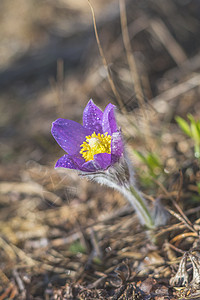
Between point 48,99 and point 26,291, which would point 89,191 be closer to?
point 26,291

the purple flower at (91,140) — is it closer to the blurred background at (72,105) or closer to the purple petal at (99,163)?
the purple petal at (99,163)

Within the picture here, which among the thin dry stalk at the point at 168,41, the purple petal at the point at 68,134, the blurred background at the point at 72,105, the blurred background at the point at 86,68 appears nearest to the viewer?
the purple petal at the point at 68,134

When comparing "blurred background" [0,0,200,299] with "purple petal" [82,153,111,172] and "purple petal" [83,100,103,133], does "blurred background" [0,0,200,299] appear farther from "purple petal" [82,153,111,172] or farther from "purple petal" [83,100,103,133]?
"purple petal" [82,153,111,172]

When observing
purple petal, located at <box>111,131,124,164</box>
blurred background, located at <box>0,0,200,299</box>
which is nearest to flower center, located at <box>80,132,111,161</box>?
purple petal, located at <box>111,131,124,164</box>

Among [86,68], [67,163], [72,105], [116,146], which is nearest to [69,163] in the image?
[67,163]

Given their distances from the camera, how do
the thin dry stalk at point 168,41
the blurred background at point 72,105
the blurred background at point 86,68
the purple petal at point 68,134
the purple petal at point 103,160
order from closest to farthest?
the purple petal at point 103,160 → the purple petal at point 68,134 → the blurred background at point 72,105 → the blurred background at point 86,68 → the thin dry stalk at point 168,41

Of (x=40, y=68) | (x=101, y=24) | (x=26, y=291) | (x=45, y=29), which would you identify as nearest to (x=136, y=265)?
(x=26, y=291)

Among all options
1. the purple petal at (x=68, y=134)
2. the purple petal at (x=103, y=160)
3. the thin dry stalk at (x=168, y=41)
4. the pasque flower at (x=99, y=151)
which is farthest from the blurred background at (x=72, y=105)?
the purple petal at (x=103, y=160)
